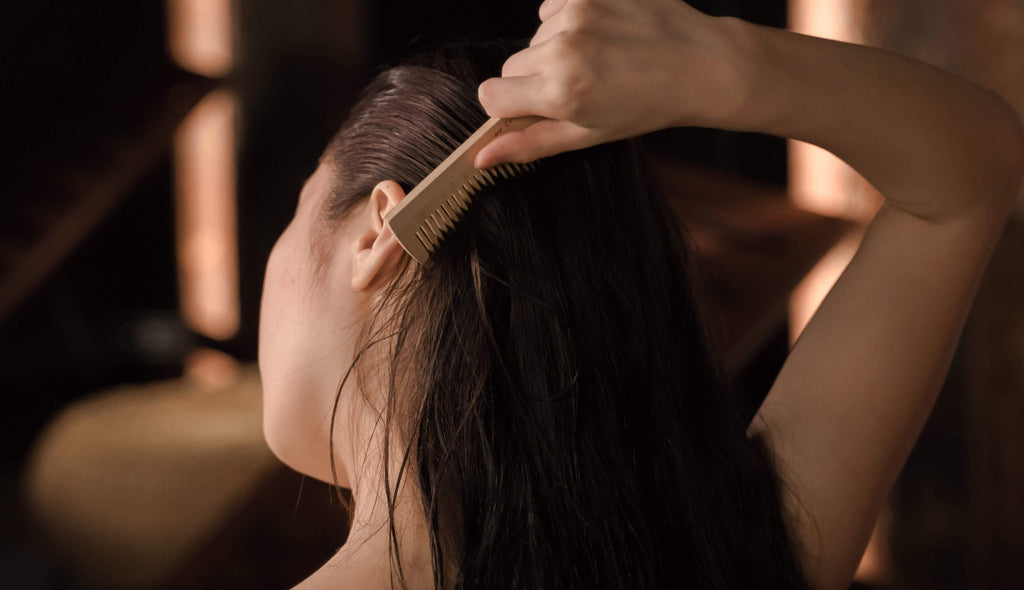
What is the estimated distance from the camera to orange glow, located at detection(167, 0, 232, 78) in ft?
6.82

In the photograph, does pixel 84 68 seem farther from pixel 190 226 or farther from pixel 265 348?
pixel 265 348

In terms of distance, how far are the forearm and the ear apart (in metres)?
0.19

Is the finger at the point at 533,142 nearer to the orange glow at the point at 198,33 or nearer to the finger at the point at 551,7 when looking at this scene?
the finger at the point at 551,7

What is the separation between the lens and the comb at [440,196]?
0.39m

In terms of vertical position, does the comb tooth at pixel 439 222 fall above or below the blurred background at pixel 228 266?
above

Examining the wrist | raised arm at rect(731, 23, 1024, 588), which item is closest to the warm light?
raised arm at rect(731, 23, 1024, 588)

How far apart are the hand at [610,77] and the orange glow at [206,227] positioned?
1.89 meters

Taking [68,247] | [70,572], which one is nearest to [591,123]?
[70,572]

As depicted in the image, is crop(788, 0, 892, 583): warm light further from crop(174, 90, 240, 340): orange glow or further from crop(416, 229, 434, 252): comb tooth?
crop(174, 90, 240, 340): orange glow

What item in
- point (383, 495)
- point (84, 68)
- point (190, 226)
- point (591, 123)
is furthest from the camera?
point (190, 226)

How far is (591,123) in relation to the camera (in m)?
0.37

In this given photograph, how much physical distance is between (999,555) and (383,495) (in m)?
0.87

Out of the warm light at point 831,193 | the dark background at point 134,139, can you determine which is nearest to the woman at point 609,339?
the warm light at point 831,193

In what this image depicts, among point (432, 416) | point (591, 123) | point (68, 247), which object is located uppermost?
point (591, 123)
